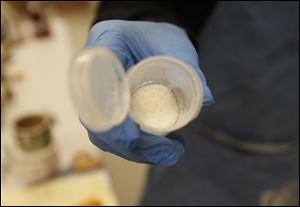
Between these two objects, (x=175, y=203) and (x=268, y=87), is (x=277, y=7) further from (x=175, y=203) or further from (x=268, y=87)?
(x=175, y=203)

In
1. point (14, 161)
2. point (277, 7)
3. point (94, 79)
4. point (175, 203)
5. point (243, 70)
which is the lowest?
point (175, 203)

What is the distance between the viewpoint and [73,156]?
2.67 ft

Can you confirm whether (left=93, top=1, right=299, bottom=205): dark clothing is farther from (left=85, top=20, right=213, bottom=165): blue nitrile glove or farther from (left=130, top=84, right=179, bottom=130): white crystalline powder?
(left=130, top=84, right=179, bottom=130): white crystalline powder

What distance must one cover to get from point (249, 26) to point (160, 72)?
45 centimetres

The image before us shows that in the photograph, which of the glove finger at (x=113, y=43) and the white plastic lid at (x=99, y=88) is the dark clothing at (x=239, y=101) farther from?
the white plastic lid at (x=99, y=88)

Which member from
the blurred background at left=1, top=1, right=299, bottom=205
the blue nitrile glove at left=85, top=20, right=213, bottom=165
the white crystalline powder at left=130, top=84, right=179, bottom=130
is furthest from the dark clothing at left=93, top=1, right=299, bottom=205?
the white crystalline powder at left=130, top=84, right=179, bottom=130

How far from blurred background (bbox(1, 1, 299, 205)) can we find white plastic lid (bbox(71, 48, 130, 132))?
0.33 metres

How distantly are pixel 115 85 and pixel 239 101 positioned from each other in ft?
1.83

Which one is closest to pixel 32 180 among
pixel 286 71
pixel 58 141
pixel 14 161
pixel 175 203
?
pixel 14 161

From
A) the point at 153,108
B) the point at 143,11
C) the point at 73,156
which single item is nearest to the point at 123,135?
the point at 153,108

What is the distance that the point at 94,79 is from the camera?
0.33 m

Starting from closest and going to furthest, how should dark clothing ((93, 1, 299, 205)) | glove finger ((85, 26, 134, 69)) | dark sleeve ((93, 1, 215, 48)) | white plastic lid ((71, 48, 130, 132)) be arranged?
white plastic lid ((71, 48, 130, 132))
glove finger ((85, 26, 134, 69))
dark sleeve ((93, 1, 215, 48))
dark clothing ((93, 1, 299, 205))

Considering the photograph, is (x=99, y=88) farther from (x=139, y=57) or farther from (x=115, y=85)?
(x=139, y=57)

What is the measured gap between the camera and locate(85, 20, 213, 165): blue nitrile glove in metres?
0.39
